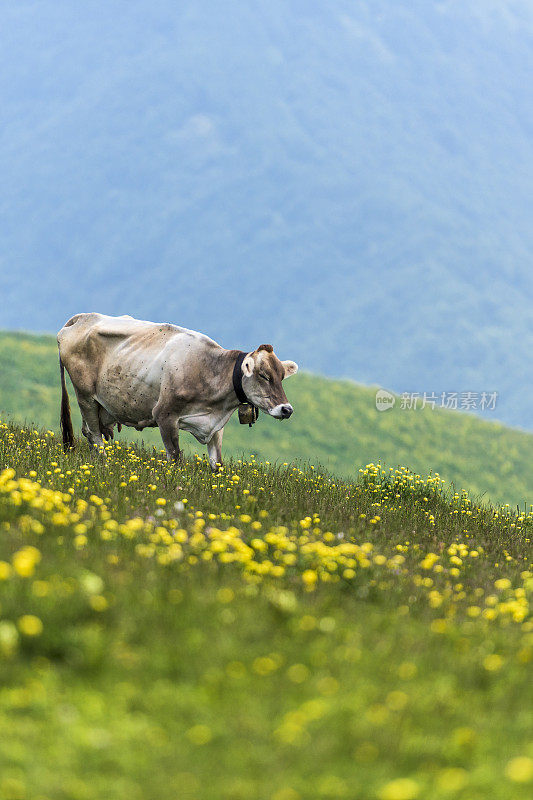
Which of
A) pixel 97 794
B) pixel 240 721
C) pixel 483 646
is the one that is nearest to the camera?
pixel 97 794

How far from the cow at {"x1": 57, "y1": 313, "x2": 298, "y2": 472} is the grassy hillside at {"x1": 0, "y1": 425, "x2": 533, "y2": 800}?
364 cm

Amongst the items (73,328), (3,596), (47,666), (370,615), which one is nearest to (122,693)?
(47,666)

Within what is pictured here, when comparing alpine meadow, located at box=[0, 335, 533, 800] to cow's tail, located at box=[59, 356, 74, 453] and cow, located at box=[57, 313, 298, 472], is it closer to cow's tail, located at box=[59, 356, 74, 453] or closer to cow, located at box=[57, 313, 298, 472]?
cow, located at box=[57, 313, 298, 472]

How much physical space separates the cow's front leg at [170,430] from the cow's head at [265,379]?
4.00ft

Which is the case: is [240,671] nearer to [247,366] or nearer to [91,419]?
[247,366]

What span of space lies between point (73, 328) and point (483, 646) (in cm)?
916

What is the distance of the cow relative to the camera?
10844 mm

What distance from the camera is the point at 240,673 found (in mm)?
4250

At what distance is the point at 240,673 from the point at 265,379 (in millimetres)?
6712

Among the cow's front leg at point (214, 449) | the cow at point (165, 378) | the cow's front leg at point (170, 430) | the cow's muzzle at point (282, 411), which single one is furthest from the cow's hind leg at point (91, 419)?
the cow's muzzle at point (282, 411)

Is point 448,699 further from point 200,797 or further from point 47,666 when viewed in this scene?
point 47,666

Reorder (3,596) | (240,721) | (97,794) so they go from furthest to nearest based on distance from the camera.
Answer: (3,596), (240,721), (97,794)

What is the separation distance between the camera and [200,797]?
10.9ft

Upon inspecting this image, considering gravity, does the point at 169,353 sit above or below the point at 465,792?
above
